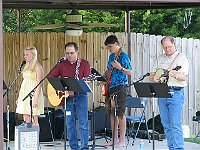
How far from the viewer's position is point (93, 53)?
12578 millimetres

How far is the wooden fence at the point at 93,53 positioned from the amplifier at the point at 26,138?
3.11 metres

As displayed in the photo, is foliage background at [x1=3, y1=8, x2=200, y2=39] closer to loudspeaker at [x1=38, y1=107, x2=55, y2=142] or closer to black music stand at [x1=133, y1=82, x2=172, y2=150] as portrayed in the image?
loudspeaker at [x1=38, y1=107, x2=55, y2=142]

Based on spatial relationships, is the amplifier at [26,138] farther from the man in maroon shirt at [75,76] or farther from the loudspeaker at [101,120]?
the loudspeaker at [101,120]

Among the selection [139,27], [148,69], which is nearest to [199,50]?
[148,69]

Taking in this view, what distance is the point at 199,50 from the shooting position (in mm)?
13703

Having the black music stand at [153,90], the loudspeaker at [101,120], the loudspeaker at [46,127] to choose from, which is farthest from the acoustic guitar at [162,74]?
the loudspeaker at [46,127]

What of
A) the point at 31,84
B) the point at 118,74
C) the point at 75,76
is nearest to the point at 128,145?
the point at 118,74

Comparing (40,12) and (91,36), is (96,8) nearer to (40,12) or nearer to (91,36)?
(91,36)

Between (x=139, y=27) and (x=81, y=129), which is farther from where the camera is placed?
(x=139, y=27)

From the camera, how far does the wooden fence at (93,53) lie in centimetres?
1217

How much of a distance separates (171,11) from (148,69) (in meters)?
5.40

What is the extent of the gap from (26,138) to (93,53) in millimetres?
4181

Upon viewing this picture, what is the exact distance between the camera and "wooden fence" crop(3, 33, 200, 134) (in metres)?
12.2

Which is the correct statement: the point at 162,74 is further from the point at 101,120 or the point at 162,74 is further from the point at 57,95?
the point at 101,120
